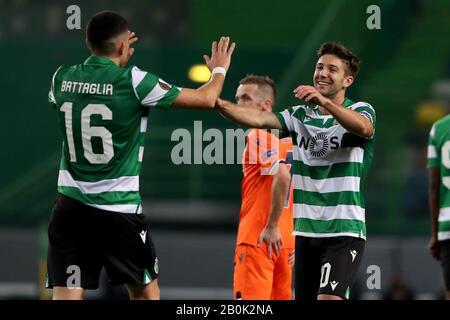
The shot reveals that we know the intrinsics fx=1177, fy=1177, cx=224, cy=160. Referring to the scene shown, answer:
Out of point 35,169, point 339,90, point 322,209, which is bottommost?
point 322,209

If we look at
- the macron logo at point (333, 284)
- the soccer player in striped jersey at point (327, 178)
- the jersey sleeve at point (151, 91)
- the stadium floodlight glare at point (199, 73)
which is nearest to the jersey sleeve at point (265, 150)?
the soccer player in striped jersey at point (327, 178)

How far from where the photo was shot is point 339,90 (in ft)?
22.6

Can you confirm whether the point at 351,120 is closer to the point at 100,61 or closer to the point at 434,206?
the point at 434,206

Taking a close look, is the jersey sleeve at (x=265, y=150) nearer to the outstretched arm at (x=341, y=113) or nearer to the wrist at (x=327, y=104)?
the outstretched arm at (x=341, y=113)

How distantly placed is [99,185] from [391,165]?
7.80 meters

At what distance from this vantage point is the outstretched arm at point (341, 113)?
20.9 feet

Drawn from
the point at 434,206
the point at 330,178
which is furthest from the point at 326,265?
the point at 434,206

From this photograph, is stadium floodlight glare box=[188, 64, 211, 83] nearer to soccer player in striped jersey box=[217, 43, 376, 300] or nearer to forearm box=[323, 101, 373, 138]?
soccer player in striped jersey box=[217, 43, 376, 300]

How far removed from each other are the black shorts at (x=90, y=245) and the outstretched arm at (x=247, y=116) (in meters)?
0.82

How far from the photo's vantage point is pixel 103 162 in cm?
638

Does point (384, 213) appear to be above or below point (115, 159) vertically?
above

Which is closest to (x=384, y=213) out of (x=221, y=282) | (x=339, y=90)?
(x=221, y=282)

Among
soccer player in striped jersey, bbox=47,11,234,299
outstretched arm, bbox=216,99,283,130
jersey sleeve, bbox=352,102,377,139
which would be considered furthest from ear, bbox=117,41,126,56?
jersey sleeve, bbox=352,102,377,139

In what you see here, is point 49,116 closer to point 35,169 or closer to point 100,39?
point 35,169
